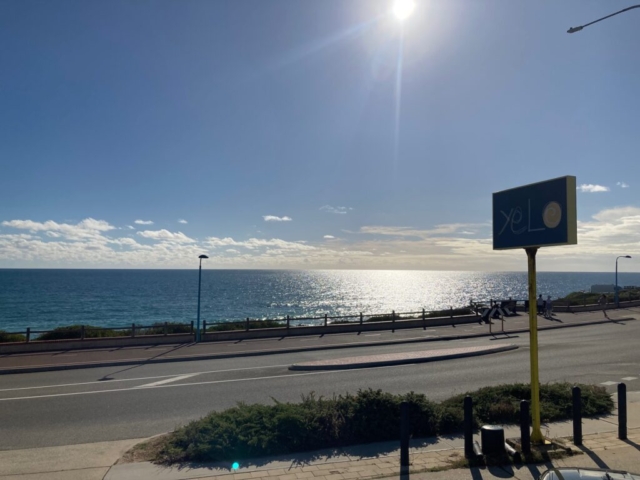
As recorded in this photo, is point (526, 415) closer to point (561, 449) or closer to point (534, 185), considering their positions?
point (561, 449)

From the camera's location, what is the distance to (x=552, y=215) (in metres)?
7.34

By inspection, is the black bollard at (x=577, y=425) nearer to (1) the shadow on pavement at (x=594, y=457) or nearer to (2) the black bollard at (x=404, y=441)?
(1) the shadow on pavement at (x=594, y=457)

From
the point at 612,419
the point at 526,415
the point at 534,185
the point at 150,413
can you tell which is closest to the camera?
the point at 526,415

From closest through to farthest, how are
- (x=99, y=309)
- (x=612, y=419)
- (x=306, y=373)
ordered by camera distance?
(x=612, y=419), (x=306, y=373), (x=99, y=309)

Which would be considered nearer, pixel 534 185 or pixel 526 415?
pixel 526 415

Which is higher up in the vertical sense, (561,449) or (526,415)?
(526,415)

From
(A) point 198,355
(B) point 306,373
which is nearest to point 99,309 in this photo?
(A) point 198,355

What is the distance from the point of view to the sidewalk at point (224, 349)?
17766 millimetres

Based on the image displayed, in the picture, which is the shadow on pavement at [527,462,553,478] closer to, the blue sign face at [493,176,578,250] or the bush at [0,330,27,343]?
the blue sign face at [493,176,578,250]

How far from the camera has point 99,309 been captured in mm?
79000

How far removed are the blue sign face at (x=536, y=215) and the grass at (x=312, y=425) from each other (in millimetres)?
3112

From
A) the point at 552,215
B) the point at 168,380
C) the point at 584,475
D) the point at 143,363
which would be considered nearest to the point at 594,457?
the point at 584,475

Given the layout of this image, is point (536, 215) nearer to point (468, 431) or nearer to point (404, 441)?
point (468, 431)

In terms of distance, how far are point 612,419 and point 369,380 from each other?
6410 mm
